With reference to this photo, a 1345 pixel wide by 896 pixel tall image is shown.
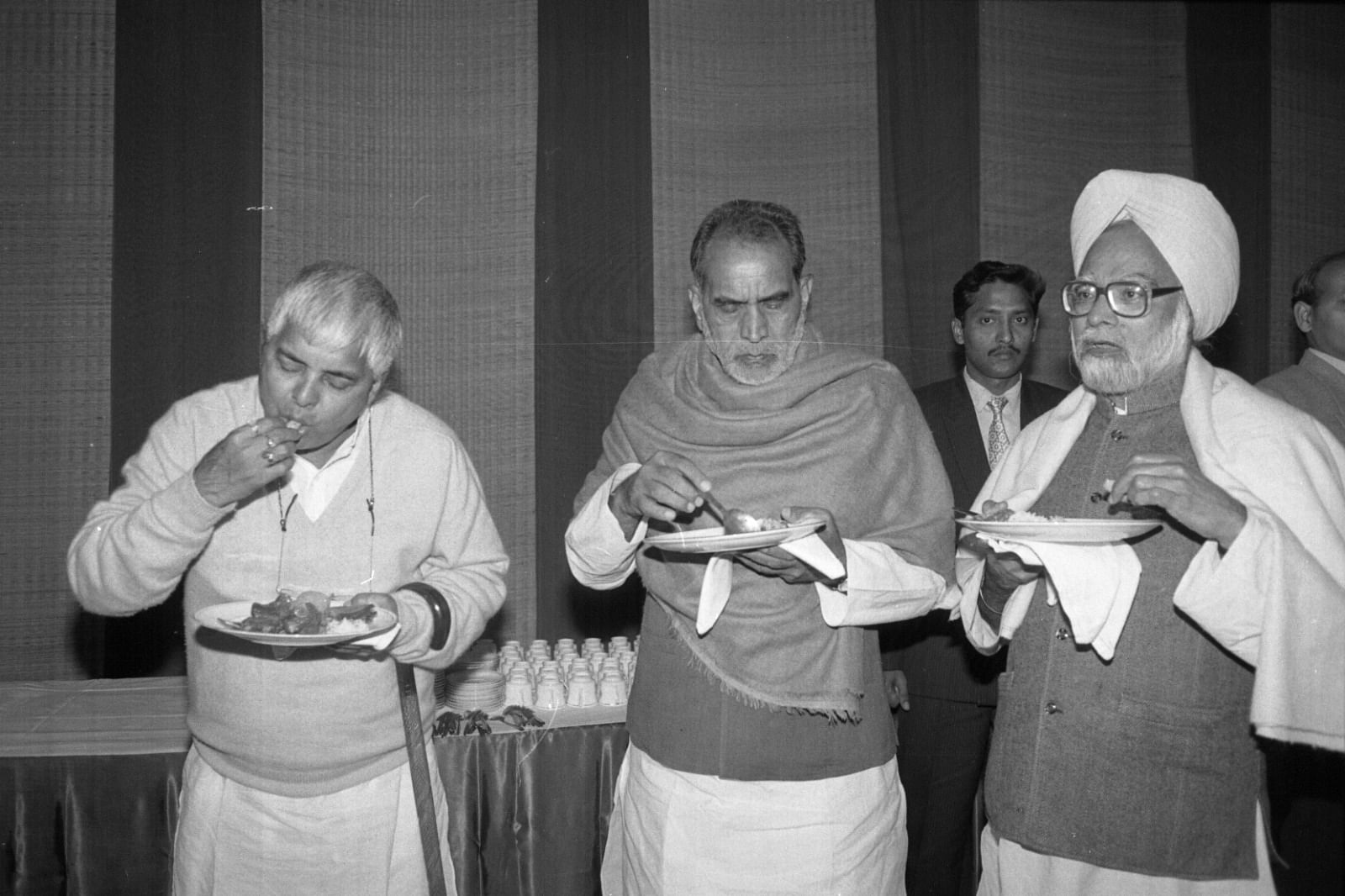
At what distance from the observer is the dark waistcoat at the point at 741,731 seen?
204 centimetres

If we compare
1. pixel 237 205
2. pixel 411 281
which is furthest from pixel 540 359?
pixel 237 205

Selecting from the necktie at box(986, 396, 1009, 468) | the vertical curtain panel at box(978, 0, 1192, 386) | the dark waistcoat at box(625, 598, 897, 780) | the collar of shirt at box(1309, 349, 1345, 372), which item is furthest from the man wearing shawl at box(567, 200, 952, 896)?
the vertical curtain panel at box(978, 0, 1192, 386)

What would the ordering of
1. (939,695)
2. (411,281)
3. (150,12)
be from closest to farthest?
1. (939,695)
2. (150,12)
3. (411,281)

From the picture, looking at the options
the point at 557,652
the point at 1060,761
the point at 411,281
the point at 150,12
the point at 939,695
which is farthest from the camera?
the point at 411,281

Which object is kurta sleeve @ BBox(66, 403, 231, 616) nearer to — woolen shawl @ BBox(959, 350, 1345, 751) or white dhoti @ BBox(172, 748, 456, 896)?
white dhoti @ BBox(172, 748, 456, 896)

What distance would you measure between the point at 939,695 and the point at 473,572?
1.75 metres

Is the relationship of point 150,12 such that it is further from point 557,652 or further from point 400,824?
point 400,824

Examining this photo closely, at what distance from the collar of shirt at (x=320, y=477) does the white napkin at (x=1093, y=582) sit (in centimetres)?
130

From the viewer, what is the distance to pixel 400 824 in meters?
2.04

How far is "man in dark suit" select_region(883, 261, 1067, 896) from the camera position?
3.21m

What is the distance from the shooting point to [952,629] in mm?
3250

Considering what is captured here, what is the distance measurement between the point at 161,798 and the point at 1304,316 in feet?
11.9

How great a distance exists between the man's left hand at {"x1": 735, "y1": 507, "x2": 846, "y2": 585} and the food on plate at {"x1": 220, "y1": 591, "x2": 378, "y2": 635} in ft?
2.35

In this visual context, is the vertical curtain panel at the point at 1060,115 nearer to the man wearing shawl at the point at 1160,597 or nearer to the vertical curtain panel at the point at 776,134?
the vertical curtain panel at the point at 776,134
